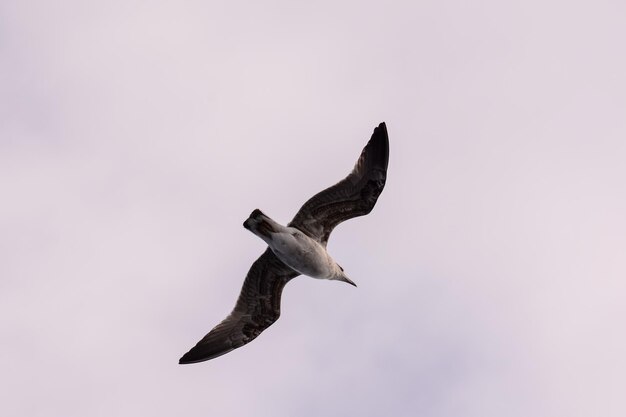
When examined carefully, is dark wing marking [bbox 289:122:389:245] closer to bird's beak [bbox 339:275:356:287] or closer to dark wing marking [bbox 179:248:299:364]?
bird's beak [bbox 339:275:356:287]

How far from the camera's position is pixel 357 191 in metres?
27.9

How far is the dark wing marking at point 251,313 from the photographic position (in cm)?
2928

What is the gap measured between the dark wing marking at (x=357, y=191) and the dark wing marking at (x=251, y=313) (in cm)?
199

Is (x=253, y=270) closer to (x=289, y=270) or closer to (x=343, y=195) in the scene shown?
(x=289, y=270)

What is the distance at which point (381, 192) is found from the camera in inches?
1108

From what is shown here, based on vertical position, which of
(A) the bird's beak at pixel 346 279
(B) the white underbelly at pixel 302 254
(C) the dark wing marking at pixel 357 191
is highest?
(C) the dark wing marking at pixel 357 191

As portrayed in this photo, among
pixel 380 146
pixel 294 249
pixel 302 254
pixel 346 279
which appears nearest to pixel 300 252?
Result: pixel 302 254

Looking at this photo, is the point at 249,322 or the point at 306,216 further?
the point at 249,322

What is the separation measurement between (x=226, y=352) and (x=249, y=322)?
47.1 inches

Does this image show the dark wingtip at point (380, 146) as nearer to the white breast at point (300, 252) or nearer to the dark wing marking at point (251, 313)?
the white breast at point (300, 252)

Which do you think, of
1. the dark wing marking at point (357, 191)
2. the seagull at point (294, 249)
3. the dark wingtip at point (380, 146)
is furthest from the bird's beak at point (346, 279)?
the dark wingtip at point (380, 146)

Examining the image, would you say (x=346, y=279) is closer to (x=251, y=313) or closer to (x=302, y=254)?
(x=302, y=254)

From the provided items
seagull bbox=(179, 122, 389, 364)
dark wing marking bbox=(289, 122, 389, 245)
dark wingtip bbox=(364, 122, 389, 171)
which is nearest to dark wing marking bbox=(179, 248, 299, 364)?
seagull bbox=(179, 122, 389, 364)

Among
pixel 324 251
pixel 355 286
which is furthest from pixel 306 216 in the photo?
pixel 355 286
